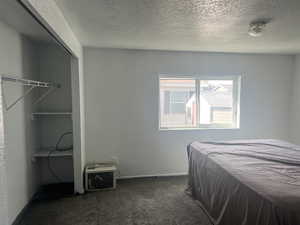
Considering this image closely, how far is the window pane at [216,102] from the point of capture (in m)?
→ 4.00

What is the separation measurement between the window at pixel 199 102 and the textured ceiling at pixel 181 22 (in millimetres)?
760

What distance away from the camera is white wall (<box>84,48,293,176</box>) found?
355 cm

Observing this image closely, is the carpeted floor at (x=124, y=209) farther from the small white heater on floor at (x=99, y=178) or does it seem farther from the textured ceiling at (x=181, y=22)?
→ the textured ceiling at (x=181, y=22)

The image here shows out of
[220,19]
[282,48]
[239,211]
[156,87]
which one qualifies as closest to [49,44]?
[156,87]

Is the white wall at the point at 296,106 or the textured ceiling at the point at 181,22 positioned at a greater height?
the textured ceiling at the point at 181,22

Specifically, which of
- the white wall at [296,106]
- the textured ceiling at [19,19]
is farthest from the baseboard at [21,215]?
the white wall at [296,106]

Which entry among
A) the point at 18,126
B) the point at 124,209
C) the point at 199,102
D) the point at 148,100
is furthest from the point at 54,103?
the point at 199,102

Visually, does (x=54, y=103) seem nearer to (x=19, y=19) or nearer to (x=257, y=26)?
(x=19, y=19)

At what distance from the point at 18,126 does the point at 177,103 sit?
8.30 ft

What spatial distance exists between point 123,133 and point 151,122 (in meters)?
0.53

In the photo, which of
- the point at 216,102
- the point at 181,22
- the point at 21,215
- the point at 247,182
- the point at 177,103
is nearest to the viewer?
the point at 247,182

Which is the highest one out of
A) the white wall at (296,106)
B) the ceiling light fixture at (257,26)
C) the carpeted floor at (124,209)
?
the ceiling light fixture at (257,26)

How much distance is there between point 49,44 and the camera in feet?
10.5

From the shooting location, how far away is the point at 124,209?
2.71m
